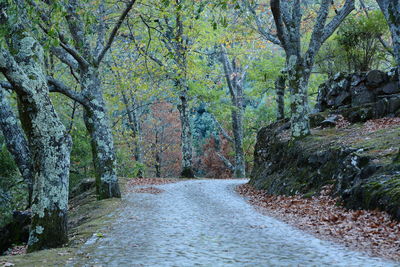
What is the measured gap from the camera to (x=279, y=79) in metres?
23.4

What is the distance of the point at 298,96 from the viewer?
16.2m

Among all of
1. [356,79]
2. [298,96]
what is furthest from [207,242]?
[356,79]

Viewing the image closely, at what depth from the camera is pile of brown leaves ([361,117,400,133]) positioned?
1427 cm

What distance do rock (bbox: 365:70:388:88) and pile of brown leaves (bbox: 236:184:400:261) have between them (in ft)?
25.0

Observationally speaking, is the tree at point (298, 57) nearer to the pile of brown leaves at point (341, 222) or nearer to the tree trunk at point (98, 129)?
the pile of brown leaves at point (341, 222)

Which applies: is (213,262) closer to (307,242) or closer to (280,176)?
(307,242)

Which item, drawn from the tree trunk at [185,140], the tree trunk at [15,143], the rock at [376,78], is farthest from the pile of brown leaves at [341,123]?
the tree trunk at [15,143]

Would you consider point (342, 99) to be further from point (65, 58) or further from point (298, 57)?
Answer: point (65, 58)

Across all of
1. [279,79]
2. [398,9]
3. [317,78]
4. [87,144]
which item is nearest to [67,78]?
[87,144]

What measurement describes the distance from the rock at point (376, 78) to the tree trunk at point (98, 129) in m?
12.0

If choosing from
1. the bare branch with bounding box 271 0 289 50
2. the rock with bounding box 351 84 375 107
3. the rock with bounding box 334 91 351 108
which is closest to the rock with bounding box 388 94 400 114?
the rock with bounding box 351 84 375 107

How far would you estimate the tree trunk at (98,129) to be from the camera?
14.1 metres

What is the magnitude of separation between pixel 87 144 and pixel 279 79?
1242cm

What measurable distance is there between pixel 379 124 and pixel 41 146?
12620mm
